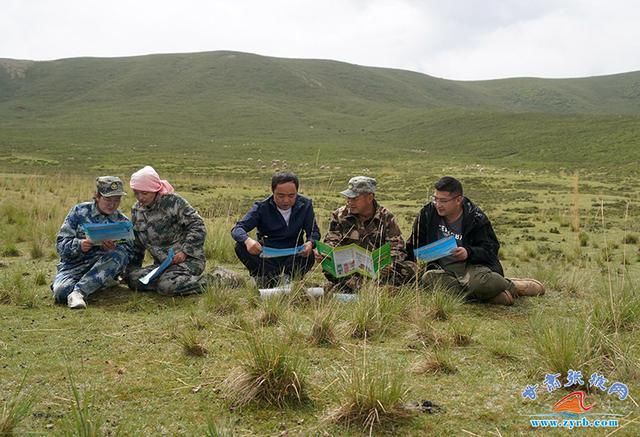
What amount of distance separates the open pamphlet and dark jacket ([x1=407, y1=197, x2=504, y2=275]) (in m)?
2.69

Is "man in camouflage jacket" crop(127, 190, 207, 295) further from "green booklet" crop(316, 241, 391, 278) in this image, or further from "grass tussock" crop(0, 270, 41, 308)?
"green booklet" crop(316, 241, 391, 278)

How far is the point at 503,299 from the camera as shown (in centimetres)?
559

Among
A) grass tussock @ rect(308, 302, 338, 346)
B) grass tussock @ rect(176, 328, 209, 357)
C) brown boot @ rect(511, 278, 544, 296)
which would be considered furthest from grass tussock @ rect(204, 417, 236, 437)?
brown boot @ rect(511, 278, 544, 296)

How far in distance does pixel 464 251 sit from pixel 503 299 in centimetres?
63

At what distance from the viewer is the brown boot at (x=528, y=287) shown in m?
5.93

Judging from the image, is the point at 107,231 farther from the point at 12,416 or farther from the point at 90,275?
the point at 12,416

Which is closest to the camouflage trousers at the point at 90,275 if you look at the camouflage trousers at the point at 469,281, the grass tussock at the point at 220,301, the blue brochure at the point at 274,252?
the grass tussock at the point at 220,301

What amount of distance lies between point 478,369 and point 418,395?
0.59 m

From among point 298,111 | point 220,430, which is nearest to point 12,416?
point 220,430

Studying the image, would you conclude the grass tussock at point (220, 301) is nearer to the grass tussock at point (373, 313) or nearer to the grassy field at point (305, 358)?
the grassy field at point (305, 358)

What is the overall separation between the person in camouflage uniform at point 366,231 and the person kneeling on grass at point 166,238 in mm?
1126

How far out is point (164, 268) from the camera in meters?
5.82

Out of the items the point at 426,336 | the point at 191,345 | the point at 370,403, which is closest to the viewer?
the point at 370,403

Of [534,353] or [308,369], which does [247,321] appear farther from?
[534,353]
